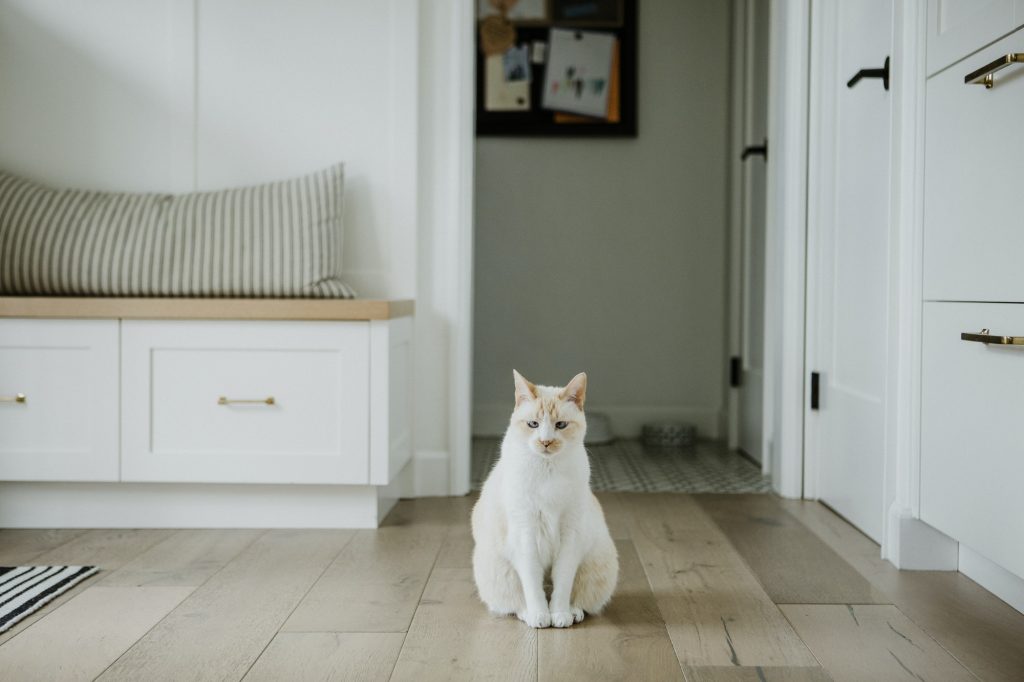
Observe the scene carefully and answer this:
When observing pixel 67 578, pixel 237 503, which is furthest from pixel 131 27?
pixel 67 578

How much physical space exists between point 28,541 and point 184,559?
460 millimetres

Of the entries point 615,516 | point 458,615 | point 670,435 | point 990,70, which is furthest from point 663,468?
point 990,70

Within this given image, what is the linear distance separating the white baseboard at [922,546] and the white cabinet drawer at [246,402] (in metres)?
1.27

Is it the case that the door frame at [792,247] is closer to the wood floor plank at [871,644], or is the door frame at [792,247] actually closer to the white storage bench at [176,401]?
the wood floor plank at [871,644]

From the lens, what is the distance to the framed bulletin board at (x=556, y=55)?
3902 millimetres

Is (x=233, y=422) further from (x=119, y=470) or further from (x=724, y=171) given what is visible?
(x=724, y=171)

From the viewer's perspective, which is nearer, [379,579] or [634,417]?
[379,579]

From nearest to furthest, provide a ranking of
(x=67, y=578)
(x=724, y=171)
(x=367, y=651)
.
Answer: (x=367, y=651)
(x=67, y=578)
(x=724, y=171)

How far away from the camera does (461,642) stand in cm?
151

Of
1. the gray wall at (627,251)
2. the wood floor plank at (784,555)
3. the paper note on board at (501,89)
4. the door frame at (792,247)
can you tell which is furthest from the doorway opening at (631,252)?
the wood floor plank at (784,555)

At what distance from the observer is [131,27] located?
2.65m

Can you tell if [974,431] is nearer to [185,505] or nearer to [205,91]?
[185,505]

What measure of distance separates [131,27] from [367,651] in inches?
80.8

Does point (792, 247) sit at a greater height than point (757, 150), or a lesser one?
lesser
